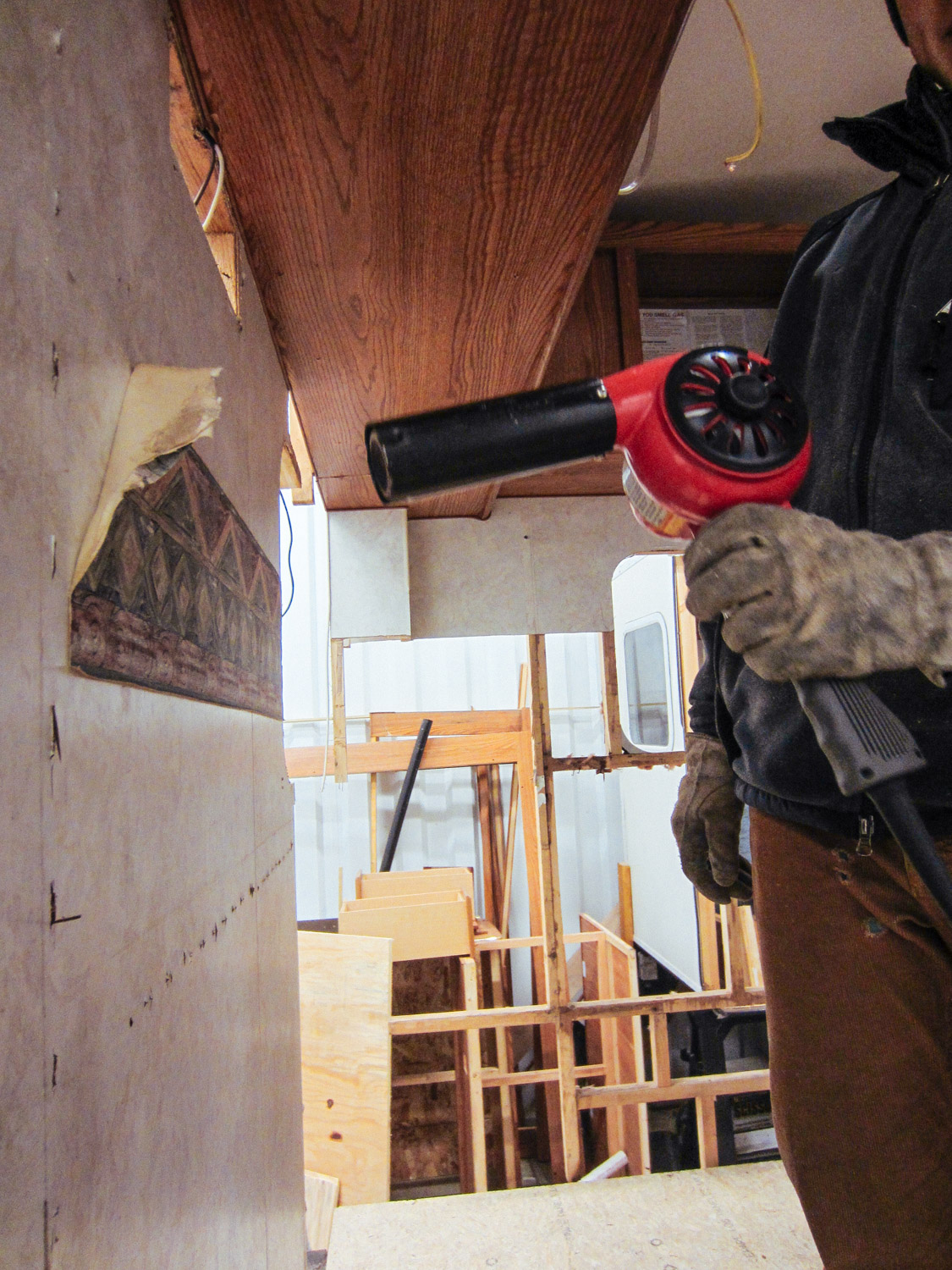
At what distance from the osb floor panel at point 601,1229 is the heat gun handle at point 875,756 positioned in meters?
1.73

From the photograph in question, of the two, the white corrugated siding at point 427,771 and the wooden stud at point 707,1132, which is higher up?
the white corrugated siding at point 427,771

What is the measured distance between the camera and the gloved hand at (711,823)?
3.73 feet

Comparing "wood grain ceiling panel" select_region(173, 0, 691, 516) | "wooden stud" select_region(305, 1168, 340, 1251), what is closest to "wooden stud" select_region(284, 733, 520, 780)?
"wooden stud" select_region(305, 1168, 340, 1251)

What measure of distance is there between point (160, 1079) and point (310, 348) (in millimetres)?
1286

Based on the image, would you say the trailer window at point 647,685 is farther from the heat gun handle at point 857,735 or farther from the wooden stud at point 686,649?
the heat gun handle at point 857,735

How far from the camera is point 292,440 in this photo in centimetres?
210

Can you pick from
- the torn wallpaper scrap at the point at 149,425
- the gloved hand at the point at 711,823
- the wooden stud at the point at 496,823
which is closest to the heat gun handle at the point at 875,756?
the gloved hand at the point at 711,823

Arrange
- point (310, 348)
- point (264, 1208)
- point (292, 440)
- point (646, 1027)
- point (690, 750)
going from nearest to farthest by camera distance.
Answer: point (264, 1208) → point (690, 750) → point (310, 348) → point (292, 440) → point (646, 1027)

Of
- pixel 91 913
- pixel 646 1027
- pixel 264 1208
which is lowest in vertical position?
pixel 646 1027

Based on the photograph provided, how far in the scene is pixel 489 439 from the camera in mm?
692

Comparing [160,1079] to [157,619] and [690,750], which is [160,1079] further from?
[690,750]

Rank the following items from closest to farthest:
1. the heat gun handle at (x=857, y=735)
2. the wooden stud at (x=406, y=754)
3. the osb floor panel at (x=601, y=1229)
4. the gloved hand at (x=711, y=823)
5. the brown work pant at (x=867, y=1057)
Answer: the heat gun handle at (x=857, y=735), the brown work pant at (x=867, y=1057), the gloved hand at (x=711, y=823), the osb floor panel at (x=601, y=1229), the wooden stud at (x=406, y=754)

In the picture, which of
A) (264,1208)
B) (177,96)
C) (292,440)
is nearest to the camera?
(177,96)

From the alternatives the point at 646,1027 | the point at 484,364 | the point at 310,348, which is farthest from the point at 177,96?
the point at 646,1027
